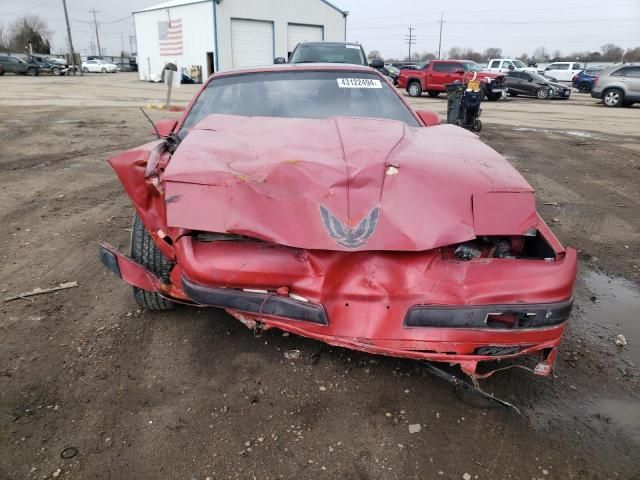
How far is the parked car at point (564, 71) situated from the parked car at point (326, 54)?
2765cm

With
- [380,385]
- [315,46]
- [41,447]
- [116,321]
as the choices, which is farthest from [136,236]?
[315,46]

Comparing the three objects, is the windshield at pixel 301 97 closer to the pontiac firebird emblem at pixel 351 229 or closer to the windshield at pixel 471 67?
the pontiac firebird emblem at pixel 351 229

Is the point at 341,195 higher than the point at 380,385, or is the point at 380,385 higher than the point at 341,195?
the point at 341,195

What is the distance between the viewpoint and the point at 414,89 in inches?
912

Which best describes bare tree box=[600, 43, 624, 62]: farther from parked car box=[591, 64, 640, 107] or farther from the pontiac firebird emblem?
the pontiac firebird emblem

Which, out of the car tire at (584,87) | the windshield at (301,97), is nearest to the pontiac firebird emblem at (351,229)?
the windshield at (301,97)

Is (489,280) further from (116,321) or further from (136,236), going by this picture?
(116,321)

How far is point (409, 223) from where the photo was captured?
205 cm

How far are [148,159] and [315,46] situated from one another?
9123 millimetres

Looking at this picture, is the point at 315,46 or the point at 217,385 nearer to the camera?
the point at 217,385

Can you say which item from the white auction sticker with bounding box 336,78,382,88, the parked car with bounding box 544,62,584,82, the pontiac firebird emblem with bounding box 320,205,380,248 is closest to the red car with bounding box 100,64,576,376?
the pontiac firebird emblem with bounding box 320,205,380,248

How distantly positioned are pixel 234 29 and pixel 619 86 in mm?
21328

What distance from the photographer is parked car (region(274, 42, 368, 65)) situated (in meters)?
10.5

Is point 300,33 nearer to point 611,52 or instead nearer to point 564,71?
point 564,71
